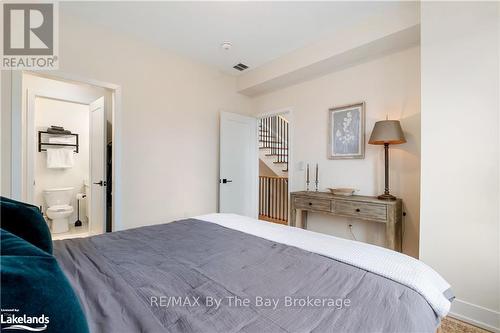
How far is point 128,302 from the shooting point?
79cm

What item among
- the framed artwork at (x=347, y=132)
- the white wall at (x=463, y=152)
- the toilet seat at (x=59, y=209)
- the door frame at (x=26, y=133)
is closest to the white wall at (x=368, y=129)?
the framed artwork at (x=347, y=132)

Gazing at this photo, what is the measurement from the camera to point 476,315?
1775mm

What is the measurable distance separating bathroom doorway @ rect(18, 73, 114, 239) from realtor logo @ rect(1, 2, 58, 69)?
2.10ft

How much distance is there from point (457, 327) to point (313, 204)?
1552 mm

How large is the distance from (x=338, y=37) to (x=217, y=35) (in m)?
1.40

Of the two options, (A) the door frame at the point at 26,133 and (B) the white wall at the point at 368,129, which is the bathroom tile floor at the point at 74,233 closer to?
(A) the door frame at the point at 26,133

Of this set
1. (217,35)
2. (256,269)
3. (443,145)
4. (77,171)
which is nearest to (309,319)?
(256,269)

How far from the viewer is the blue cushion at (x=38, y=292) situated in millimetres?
430

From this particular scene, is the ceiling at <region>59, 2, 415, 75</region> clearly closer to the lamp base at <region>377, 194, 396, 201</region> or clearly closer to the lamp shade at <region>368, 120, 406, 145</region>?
the lamp shade at <region>368, 120, 406, 145</region>

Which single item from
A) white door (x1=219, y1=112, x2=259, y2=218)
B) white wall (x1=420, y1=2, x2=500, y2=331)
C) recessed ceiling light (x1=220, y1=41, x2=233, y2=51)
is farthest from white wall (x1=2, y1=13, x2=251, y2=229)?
white wall (x1=420, y1=2, x2=500, y2=331)

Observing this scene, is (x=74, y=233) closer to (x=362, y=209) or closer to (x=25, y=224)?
(x=25, y=224)

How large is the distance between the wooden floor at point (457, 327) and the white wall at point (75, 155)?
18.1ft

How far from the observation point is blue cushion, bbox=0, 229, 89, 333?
1.41ft

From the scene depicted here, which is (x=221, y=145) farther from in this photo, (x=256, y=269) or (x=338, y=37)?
(x=256, y=269)
